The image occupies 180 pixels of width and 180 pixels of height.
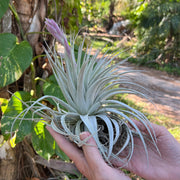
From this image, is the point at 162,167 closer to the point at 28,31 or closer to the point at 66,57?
the point at 66,57

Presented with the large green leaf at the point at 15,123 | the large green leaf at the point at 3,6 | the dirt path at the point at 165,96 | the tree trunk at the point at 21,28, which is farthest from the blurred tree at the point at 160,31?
the large green leaf at the point at 15,123

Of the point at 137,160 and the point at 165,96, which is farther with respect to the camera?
the point at 165,96

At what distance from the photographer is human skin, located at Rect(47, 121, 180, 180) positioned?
0.56 meters

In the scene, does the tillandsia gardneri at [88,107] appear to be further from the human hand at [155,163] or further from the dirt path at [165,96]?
the dirt path at [165,96]

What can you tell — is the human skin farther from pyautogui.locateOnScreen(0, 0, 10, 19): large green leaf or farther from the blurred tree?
the blurred tree

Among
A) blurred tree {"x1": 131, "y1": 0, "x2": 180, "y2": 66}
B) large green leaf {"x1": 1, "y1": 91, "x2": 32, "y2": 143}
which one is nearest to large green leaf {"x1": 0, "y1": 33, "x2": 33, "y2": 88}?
large green leaf {"x1": 1, "y1": 91, "x2": 32, "y2": 143}

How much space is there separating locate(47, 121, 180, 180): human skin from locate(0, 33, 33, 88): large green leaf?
1.06 ft

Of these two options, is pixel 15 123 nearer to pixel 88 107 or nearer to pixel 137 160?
pixel 88 107

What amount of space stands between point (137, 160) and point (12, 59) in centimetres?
67

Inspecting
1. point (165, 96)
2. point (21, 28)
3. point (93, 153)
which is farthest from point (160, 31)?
point (93, 153)

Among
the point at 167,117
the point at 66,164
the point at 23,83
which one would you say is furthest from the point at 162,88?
the point at 23,83

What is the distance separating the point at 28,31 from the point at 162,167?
3.11 feet

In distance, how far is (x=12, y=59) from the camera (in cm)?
86

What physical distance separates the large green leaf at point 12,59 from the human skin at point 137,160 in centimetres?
32
